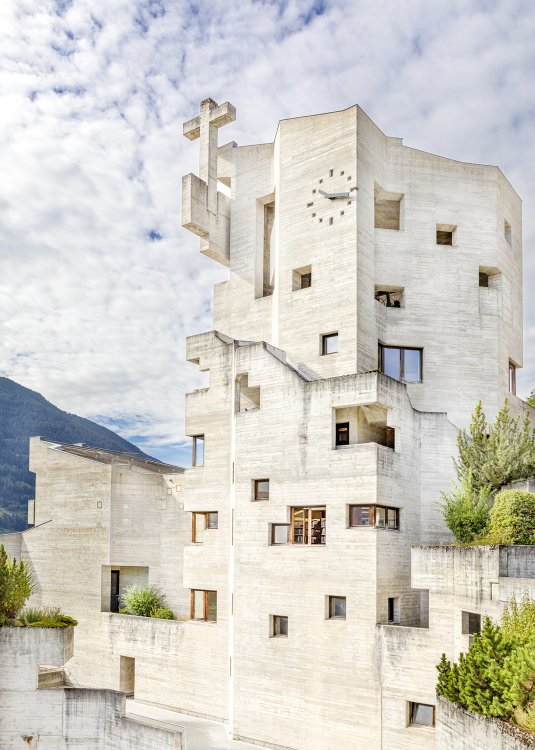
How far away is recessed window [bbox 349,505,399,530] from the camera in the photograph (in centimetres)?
2195

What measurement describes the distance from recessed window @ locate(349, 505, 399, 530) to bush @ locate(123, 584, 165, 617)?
1043cm

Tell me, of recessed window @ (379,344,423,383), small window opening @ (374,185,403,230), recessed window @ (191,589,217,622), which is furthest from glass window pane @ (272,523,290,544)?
small window opening @ (374,185,403,230)

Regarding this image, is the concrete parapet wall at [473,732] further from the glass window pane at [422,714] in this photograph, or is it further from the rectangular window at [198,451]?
the rectangular window at [198,451]

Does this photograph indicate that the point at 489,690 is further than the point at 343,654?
No

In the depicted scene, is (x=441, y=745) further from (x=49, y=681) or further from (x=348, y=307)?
(x=49, y=681)

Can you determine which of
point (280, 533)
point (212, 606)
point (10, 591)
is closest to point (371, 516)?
point (280, 533)

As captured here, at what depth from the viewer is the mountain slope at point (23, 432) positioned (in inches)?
3846

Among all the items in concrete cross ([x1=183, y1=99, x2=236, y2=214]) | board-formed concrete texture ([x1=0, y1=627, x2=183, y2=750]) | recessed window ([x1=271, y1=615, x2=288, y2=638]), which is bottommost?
board-formed concrete texture ([x1=0, y1=627, x2=183, y2=750])

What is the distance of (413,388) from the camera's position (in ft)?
88.0

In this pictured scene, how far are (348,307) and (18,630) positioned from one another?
49.1 ft

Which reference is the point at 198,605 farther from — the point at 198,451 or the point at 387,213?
the point at 387,213

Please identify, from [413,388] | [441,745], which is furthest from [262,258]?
[441,745]

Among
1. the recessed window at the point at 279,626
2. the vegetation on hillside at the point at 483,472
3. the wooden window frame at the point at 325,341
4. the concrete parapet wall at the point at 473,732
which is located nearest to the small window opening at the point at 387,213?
the wooden window frame at the point at 325,341

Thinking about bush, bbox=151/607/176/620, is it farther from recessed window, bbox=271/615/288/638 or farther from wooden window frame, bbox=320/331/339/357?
wooden window frame, bbox=320/331/339/357
